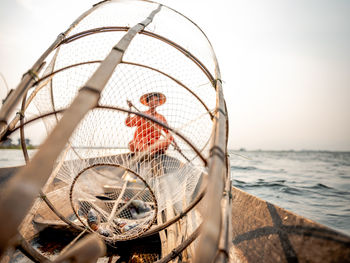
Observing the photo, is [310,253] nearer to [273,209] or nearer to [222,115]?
[273,209]

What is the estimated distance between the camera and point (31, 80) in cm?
115

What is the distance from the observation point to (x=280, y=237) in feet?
5.02

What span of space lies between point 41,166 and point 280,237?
1.86 metres

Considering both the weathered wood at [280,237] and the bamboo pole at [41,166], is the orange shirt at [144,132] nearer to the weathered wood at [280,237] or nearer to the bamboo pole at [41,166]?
the bamboo pole at [41,166]

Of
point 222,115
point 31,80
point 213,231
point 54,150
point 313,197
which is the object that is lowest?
point 313,197

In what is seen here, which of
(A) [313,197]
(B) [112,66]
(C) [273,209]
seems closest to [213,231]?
(B) [112,66]

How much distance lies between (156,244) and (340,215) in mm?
4510

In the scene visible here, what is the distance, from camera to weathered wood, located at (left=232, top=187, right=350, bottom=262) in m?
1.23

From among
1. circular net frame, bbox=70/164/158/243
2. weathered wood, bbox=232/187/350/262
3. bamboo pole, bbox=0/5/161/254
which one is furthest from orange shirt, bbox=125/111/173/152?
weathered wood, bbox=232/187/350/262

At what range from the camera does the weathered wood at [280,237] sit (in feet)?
4.02

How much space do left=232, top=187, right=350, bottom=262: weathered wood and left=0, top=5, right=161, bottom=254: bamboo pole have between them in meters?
1.79

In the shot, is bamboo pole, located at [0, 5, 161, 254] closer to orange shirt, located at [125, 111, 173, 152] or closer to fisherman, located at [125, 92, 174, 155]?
orange shirt, located at [125, 111, 173, 152]

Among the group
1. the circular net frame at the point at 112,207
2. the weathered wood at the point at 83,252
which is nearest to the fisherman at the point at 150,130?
the circular net frame at the point at 112,207

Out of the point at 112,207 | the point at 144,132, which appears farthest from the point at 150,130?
the point at 112,207
